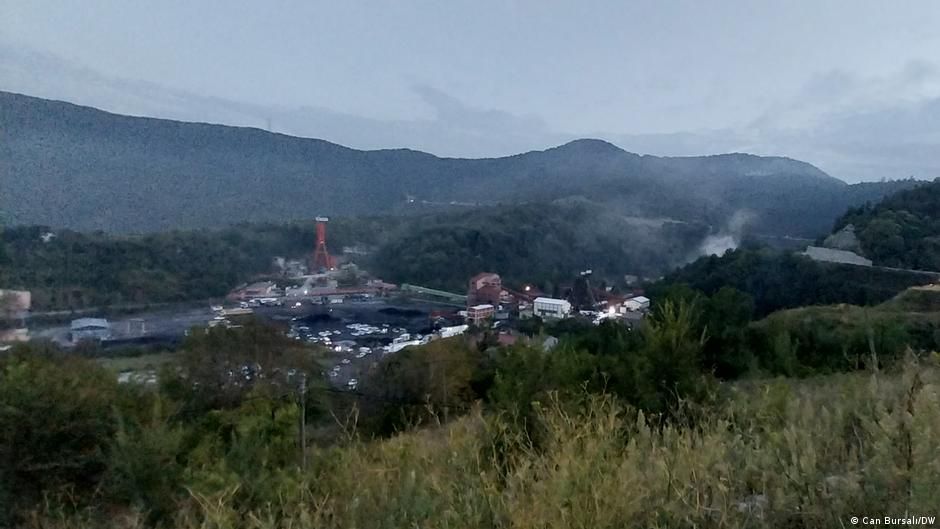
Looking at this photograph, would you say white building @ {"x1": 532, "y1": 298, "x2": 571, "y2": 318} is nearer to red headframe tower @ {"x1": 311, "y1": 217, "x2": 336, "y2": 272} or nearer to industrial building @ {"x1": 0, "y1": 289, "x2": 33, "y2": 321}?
red headframe tower @ {"x1": 311, "y1": 217, "x2": 336, "y2": 272}

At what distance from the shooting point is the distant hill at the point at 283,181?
16312 millimetres

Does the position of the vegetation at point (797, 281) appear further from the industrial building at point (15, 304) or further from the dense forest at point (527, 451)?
the industrial building at point (15, 304)

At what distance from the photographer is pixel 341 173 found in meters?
25.8

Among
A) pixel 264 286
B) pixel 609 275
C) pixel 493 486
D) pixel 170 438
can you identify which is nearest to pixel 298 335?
pixel 264 286

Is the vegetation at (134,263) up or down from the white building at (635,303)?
up

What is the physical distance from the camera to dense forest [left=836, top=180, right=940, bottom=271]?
→ 21391 mm

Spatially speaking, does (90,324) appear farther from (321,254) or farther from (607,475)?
(607,475)

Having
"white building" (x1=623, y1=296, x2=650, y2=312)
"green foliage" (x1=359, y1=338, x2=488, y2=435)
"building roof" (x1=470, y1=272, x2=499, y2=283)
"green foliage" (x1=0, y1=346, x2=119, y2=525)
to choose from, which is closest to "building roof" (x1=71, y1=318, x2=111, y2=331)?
"green foliage" (x1=359, y1=338, x2=488, y2=435)

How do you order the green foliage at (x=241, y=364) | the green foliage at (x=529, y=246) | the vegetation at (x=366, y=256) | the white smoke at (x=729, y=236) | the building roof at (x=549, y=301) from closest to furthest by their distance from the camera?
the green foliage at (x=241, y=364)
the vegetation at (x=366, y=256)
the building roof at (x=549, y=301)
the green foliage at (x=529, y=246)
the white smoke at (x=729, y=236)

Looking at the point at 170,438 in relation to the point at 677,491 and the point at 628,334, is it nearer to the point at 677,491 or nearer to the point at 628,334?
the point at 677,491

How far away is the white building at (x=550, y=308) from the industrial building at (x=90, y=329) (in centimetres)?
1017

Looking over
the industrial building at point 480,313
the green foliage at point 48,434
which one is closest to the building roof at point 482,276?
the industrial building at point 480,313

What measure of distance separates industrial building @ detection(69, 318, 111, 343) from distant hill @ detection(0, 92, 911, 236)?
233 cm

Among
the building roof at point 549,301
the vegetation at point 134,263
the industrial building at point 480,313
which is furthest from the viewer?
the building roof at point 549,301
